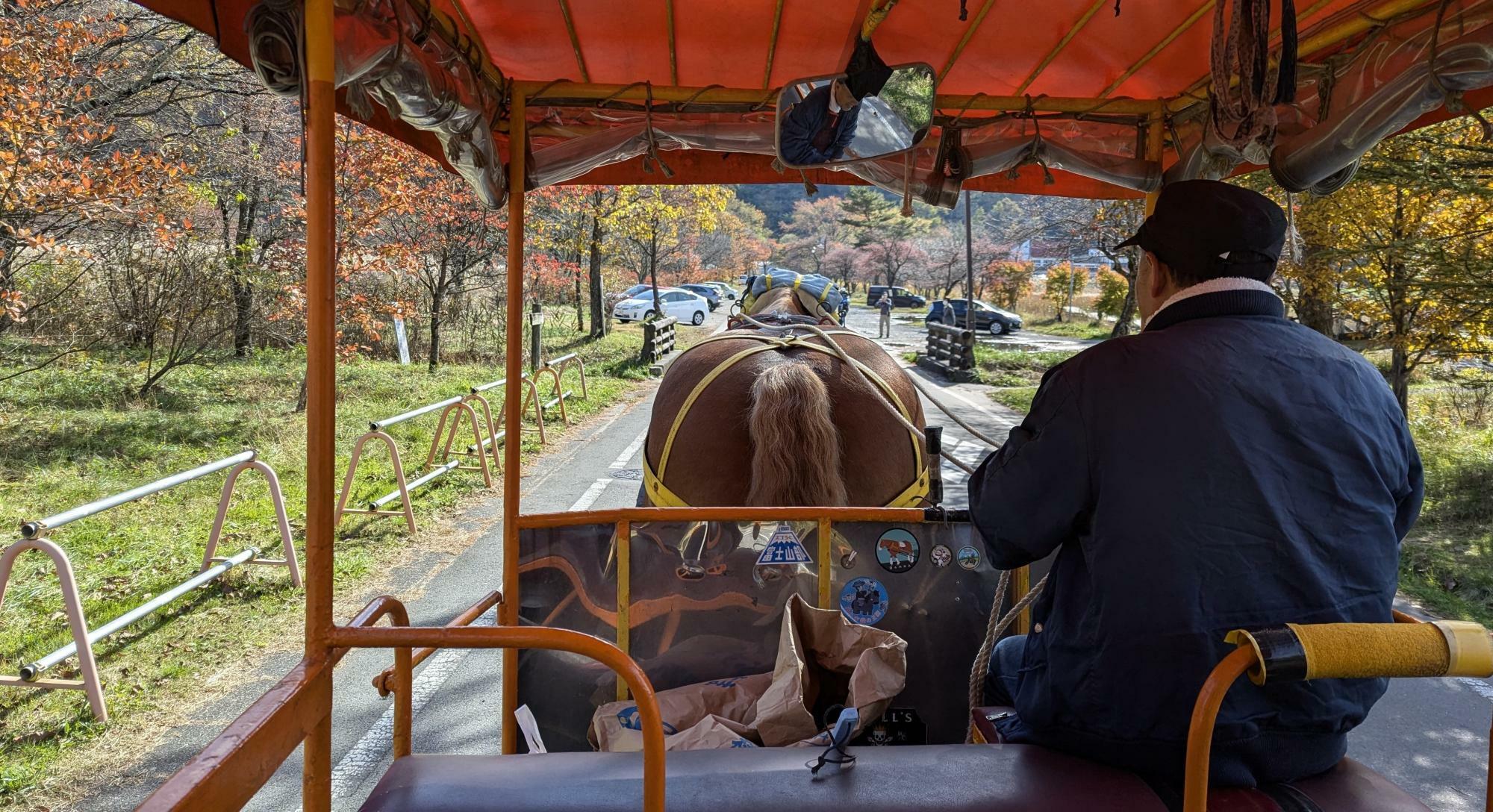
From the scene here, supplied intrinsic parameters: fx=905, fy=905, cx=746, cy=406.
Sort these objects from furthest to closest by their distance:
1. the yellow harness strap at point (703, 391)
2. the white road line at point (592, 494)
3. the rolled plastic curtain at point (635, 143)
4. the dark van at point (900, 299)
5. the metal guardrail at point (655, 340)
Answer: the dark van at point (900, 299) → the metal guardrail at point (655, 340) → the white road line at point (592, 494) → the yellow harness strap at point (703, 391) → the rolled plastic curtain at point (635, 143)

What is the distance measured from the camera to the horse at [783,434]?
13.0 ft

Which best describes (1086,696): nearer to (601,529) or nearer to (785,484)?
(601,529)

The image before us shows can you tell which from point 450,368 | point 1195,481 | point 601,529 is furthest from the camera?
point 450,368

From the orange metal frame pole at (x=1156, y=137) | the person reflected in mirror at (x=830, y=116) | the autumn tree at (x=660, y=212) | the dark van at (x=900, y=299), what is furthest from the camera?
the dark van at (x=900, y=299)

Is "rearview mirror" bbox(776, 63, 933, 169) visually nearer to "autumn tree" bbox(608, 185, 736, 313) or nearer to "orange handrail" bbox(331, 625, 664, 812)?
"orange handrail" bbox(331, 625, 664, 812)

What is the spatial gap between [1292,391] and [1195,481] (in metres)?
0.27

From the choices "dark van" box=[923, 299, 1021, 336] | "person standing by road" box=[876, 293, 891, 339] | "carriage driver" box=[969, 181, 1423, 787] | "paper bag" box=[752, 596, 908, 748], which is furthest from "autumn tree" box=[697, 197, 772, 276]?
"carriage driver" box=[969, 181, 1423, 787]

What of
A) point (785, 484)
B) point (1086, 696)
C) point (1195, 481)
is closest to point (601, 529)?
point (785, 484)

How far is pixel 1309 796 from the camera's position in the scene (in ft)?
5.82

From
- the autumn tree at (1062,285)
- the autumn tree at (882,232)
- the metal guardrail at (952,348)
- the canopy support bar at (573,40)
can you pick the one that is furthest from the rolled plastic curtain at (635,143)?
the autumn tree at (882,232)

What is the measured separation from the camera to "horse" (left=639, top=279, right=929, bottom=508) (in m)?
3.96

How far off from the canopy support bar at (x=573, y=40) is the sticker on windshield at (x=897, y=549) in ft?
6.94

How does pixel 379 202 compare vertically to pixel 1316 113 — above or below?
above

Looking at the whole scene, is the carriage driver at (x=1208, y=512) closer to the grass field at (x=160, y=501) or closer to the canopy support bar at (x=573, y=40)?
the canopy support bar at (x=573, y=40)
